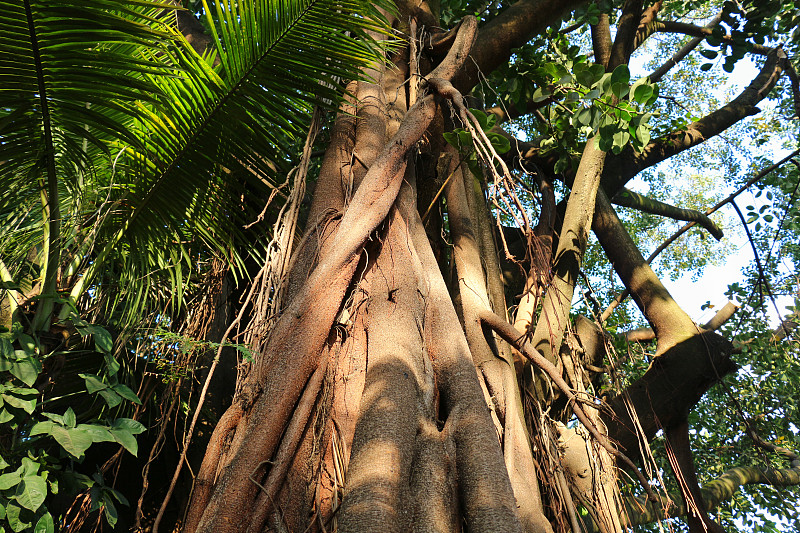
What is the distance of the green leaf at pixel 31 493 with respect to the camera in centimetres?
144

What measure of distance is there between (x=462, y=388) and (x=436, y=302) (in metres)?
0.37

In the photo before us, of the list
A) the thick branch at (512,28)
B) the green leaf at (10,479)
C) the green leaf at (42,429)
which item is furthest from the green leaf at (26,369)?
the thick branch at (512,28)

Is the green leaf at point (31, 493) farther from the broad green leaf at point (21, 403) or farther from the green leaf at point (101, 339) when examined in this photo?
the green leaf at point (101, 339)

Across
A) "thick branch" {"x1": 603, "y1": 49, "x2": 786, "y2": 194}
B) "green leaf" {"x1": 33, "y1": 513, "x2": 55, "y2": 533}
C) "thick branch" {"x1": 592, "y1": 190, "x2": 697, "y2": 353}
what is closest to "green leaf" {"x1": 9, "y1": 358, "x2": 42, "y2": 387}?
"green leaf" {"x1": 33, "y1": 513, "x2": 55, "y2": 533}

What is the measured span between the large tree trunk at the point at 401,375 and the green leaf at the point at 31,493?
0.36 metres

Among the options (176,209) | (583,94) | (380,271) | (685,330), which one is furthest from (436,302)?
(685,330)

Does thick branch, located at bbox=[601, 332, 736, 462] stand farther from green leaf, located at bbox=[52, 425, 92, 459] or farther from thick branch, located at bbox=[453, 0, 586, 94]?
green leaf, located at bbox=[52, 425, 92, 459]

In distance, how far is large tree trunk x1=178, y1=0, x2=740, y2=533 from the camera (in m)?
1.50

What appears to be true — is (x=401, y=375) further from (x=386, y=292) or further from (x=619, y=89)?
(x=619, y=89)

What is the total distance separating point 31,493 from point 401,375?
0.96 m

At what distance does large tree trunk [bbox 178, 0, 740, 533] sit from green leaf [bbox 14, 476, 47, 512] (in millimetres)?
364

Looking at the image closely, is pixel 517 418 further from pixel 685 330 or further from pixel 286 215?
pixel 685 330

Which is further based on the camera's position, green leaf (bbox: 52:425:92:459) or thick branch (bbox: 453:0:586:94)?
thick branch (bbox: 453:0:586:94)

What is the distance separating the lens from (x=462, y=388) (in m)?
1.78
